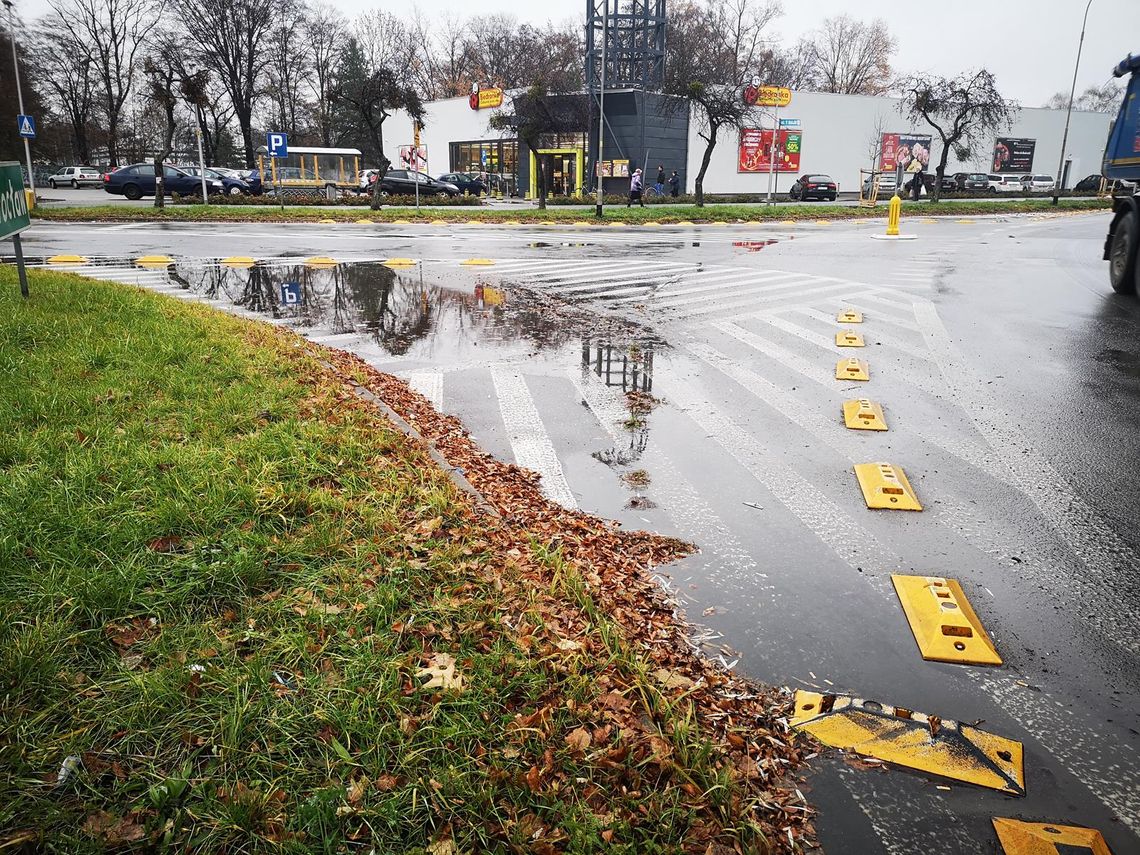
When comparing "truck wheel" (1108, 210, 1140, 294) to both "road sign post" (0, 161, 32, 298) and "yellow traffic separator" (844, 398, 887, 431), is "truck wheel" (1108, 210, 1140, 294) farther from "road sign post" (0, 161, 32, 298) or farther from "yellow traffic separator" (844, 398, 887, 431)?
"road sign post" (0, 161, 32, 298)

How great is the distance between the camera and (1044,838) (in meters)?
2.52

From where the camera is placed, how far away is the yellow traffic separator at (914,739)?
9.32 ft

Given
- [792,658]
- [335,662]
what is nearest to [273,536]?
[335,662]

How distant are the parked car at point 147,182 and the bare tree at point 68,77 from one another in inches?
1322

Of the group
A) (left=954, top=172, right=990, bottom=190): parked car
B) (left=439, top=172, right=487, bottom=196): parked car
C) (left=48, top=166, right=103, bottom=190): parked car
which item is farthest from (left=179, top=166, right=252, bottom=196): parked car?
(left=954, top=172, right=990, bottom=190): parked car

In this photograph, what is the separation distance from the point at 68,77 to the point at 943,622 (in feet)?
281

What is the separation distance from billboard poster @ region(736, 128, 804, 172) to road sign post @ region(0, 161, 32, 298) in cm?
4829

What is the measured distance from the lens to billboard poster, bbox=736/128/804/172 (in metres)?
51.8

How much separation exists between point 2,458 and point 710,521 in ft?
13.6

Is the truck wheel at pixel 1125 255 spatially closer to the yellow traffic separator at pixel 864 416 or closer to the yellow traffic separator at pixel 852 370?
the yellow traffic separator at pixel 852 370

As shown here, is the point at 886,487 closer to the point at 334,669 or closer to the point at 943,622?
the point at 943,622

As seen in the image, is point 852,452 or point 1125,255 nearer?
point 852,452

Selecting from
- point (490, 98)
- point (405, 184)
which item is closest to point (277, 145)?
point (405, 184)

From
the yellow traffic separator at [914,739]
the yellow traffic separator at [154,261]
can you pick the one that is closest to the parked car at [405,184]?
the yellow traffic separator at [154,261]
